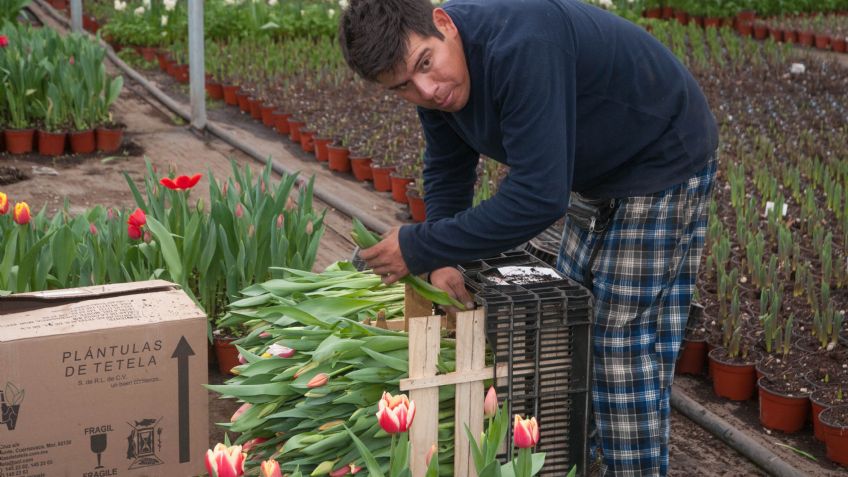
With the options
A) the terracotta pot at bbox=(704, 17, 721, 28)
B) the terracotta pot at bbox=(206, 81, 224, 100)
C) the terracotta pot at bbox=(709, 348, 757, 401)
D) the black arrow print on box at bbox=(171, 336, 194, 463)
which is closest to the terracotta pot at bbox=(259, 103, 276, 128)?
the terracotta pot at bbox=(206, 81, 224, 100)

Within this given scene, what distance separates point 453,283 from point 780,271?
233 cm

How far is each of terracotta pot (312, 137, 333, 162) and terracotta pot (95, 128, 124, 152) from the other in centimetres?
121

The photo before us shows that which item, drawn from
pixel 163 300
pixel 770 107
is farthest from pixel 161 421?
pixel 770 107

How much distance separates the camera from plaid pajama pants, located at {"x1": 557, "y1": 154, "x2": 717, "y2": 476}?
7.70 ft

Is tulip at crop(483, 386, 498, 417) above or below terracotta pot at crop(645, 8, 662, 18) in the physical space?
above

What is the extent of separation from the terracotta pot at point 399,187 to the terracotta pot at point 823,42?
6886 millimetres

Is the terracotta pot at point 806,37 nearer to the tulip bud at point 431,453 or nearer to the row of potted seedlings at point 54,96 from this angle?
the row of potted seedlings at point 54,96

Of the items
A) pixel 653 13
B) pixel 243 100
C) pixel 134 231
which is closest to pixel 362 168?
pixel 243 100

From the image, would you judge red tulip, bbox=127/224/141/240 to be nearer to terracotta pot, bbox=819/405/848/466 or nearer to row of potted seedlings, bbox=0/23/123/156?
terracotta pot, bbox=819/405/848/466

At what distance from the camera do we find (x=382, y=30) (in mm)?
1930

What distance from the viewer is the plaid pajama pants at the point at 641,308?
2348 millimetres

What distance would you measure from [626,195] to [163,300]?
1.15 meters

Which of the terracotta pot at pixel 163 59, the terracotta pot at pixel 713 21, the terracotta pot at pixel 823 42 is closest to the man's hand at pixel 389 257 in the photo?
the terracotta pot at pixel 163 59

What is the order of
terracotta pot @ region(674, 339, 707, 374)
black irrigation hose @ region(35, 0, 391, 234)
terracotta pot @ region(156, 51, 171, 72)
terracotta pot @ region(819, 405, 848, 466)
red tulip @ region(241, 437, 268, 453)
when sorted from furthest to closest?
1. terracotta pot @ region(156, 51, 171, 72)
2. black irrigation hose @ region(35, 0, 391, 234)
3. terracotta pot @ region(674, 339, 707, 374)
4. terracotta pot @ region(819, 405, 848, 466)
5. red tulip @ region(241, 437, 268, 453)
